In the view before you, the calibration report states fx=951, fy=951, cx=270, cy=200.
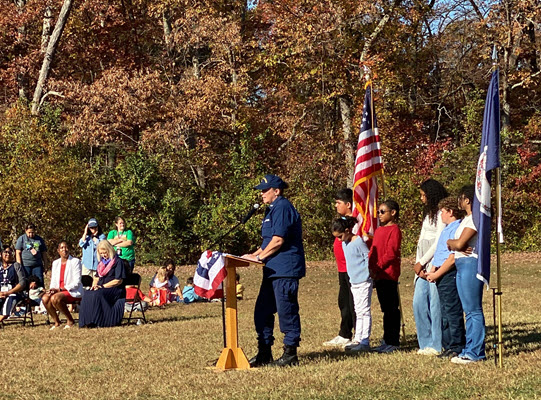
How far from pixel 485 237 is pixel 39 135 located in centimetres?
2561

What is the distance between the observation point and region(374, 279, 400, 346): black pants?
10.6m

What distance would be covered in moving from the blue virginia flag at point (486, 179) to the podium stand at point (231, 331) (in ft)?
7.54

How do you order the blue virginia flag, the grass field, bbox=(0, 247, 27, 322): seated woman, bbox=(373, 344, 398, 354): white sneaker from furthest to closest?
bbox=(0, 247, 27, 322): seated woman < bbox=(373, 344, 398, 354): white sneaker < the blue virginia flag < the grass field

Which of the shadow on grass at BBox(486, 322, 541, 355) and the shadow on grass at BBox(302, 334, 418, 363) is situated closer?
the shadow on grass at BBox(486, 322, 541, 355)

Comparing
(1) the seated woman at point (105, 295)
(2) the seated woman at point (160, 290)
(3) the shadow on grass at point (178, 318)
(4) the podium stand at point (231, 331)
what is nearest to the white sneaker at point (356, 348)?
(4) the podium stand at point (231, 331)

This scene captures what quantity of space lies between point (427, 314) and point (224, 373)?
2333 mm

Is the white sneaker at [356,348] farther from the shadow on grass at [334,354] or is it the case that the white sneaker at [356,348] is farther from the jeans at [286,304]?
the jeans at [286,304]

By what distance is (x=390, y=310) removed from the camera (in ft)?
34.8

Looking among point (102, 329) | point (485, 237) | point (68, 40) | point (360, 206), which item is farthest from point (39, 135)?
point (485, 237)

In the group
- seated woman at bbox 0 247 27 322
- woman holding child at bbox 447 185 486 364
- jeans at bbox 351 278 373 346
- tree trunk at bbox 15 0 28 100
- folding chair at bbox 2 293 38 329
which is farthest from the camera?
tree trunk at bbox 15 0 28 100

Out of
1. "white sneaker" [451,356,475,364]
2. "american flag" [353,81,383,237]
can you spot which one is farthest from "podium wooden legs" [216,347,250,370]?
"american flag" [353,81,383,237]

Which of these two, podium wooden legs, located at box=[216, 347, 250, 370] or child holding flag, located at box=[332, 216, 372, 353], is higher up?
child holding flag, located at box=[332, 216, 372, 353]

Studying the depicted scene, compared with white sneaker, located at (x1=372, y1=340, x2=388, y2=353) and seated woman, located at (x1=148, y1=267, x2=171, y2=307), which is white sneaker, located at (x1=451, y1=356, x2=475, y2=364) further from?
seated woman, located at (x1=148, y1=267, x2=171, y2=307)

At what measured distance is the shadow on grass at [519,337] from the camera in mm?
9907
